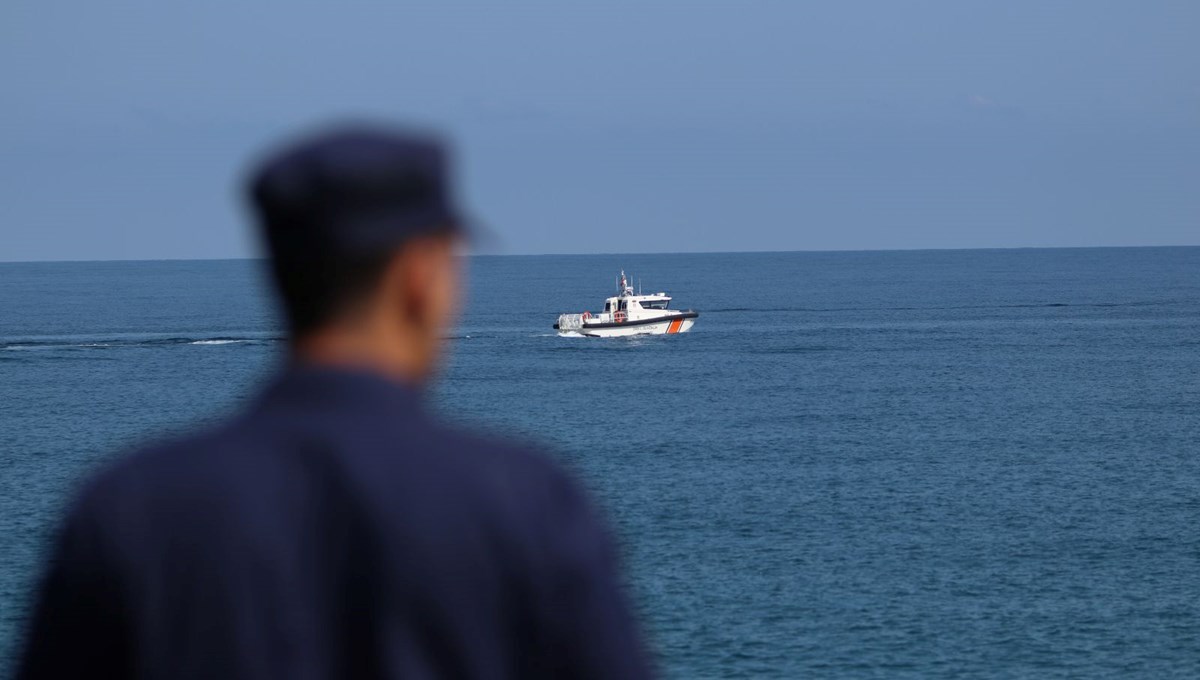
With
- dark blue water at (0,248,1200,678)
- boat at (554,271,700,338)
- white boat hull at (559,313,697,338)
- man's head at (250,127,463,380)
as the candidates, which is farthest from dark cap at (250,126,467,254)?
white boat hull at (559,313,697,338)

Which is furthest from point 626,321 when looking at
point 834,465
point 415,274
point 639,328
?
point 415,274

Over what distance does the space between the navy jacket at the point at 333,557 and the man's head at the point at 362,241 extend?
175 millimetres

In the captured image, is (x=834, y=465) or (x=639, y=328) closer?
(x=834, y=465)

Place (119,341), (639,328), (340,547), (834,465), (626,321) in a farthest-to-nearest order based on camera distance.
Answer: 1. (119,341)
2. (639,328)
3. (626,321)
4. (834,465)
5. (340,547)

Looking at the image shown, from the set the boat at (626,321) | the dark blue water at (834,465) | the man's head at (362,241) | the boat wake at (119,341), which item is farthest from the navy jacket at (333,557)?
the boat wake at (119,341)

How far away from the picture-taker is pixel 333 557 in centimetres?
233

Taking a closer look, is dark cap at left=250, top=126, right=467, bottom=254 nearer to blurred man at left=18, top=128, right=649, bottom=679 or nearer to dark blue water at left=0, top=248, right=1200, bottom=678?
blurred man at left=18, top=128, right=649, bottom=679

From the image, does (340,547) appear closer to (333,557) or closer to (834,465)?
(333,557)

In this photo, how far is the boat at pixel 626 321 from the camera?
120 metres

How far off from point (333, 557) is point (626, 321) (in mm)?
118146

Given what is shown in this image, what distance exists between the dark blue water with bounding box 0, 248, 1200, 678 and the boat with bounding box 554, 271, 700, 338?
1.70 meters

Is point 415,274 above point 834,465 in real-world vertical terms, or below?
above

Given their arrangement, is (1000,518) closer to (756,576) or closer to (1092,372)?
(756,576)

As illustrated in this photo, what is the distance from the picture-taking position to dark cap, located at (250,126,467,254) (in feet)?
7.66
